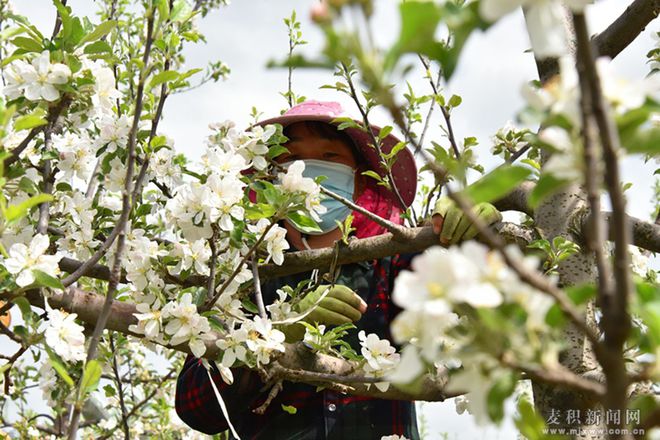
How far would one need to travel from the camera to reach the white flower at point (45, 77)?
1.53 meters

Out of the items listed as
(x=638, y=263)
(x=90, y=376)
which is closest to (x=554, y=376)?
(x=90, y=376)

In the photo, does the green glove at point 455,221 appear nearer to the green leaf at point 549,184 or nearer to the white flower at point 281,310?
the white flower at point 281,310

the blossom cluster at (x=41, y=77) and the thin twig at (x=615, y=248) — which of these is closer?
the thin twig at (x=615, y=248)

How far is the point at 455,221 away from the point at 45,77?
0.99m

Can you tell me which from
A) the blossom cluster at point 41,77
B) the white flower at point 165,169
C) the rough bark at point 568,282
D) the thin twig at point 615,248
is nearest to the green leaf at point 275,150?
the white flower at point 165,169

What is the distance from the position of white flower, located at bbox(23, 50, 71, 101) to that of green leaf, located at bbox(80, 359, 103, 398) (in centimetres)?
68

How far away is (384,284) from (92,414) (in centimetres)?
211

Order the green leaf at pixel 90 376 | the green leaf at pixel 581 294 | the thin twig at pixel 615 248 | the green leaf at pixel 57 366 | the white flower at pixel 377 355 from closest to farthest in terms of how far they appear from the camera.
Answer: the thin twig at pixel 615 248 < the green leaf at pixel 581 294 < the green leaf at pixel 90 376 < the green leaf at pixel 57 366 < the white flower at pixel 377 355

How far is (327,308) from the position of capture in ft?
6.43

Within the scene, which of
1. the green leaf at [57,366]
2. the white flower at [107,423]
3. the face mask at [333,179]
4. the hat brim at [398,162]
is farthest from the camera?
the white flower at [107,423]

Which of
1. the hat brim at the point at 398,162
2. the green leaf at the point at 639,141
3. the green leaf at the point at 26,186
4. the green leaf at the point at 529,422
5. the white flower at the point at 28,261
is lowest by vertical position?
the green leaf at the point at 529,422

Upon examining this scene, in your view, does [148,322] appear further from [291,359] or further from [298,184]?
[298,184]

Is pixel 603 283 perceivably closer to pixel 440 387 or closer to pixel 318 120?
pixel 440 387

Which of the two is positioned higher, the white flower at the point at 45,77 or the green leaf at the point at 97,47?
the green leaf at the point at 97,47
